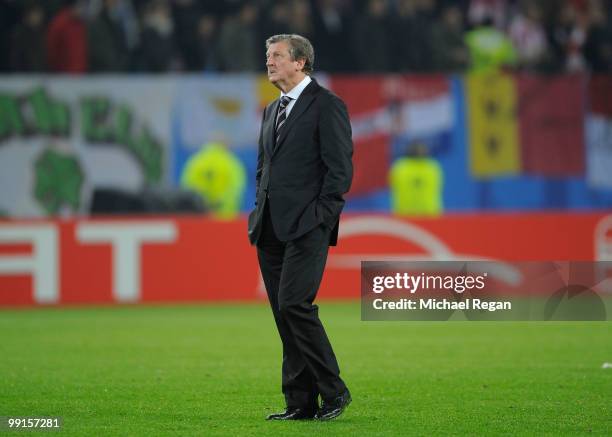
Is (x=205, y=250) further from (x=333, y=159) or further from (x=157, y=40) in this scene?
(x=333, y=159)

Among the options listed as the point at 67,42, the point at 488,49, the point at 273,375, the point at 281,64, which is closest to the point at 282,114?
the point at 281,64

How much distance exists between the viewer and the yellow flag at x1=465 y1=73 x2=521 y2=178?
75.6ft

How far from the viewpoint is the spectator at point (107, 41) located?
21.3 m

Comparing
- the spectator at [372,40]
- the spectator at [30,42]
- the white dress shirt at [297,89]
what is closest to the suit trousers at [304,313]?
the white dress shirt at [297,89]

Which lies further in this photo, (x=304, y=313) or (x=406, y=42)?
(x=406, y=42)

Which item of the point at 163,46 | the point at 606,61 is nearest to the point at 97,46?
the point at 163,46

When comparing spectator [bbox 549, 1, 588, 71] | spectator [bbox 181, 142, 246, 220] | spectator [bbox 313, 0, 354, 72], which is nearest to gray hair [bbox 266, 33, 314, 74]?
spectator [bbox 181, 142, 246, 220]

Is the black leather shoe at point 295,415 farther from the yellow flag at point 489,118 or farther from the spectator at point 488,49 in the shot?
the spectator at point 488,49

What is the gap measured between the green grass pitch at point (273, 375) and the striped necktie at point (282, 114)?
181 centimetres

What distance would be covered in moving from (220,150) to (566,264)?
1139 centimetres

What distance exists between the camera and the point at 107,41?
2141cm

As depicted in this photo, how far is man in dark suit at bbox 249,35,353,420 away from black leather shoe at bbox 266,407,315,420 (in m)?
0.01

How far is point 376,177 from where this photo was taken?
22812mm

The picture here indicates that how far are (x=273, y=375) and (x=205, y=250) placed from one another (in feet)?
25.0
